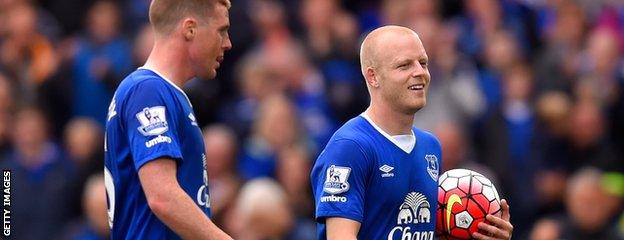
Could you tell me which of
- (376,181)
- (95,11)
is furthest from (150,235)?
(95,11)

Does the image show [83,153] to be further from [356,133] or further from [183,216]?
[183,216]

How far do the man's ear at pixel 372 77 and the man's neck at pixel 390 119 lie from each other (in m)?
0.12

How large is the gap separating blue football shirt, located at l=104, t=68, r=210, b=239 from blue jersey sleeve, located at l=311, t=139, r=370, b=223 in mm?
643

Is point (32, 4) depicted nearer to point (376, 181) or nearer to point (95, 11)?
point (95, 11)

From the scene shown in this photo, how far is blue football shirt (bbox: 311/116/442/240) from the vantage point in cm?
834

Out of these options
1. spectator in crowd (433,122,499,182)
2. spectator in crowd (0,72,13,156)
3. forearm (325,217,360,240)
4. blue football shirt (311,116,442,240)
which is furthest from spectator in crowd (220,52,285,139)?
forearm (325,217,360,240)

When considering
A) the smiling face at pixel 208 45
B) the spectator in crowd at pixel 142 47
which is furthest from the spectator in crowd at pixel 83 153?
the smiling face at pixel 208 45

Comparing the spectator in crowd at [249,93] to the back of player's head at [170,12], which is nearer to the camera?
the back of player's head at [170,12]

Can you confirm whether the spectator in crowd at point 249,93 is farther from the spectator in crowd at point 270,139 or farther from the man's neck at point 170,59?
the man's neck at point 170,59

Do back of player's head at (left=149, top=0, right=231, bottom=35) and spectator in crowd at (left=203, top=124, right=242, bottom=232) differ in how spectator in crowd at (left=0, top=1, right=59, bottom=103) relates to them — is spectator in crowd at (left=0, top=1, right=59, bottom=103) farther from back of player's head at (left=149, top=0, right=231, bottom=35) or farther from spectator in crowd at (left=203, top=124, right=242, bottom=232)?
back of player's head at (left=149, top=0, right=231, bottom=35)

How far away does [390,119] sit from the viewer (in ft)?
28.3

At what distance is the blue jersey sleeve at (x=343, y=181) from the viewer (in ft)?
27.2

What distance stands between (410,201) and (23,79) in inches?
383

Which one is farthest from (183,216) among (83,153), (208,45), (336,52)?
(336,52)
